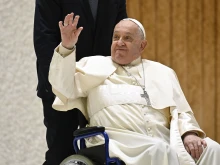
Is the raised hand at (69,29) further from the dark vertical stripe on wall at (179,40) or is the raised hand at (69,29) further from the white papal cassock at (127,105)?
the dark vertical stripe on wall at (179,40)

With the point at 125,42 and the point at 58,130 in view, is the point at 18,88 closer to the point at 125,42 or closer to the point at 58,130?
the point at 58,130

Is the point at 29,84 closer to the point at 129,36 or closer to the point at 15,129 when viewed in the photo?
the point at 15,129

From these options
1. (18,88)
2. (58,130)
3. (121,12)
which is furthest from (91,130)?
(18,88)

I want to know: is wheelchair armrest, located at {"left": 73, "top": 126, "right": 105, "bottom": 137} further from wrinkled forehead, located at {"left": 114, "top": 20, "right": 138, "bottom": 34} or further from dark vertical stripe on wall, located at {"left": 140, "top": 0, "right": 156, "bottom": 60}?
dark vertical stripe on wall, located at {"left": 140, "top": 0, "right": 156, "bottom": 60}

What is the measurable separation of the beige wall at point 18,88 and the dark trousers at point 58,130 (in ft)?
3.40

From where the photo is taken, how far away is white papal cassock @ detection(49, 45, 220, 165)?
2475 millimetres

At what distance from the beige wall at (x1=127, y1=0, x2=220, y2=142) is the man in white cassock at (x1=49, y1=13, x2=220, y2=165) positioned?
4.34 feet

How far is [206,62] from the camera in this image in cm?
434

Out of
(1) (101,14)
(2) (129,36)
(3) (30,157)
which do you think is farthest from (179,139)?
(3) (30,157)

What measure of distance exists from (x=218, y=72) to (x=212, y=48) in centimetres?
21

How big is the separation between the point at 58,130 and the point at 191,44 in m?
1.77

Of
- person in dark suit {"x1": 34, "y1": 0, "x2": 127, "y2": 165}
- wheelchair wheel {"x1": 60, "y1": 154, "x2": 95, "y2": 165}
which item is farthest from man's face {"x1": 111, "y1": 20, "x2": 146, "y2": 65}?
wheelchair wheel {"x1": 60, "y1": 154, "x2": 95, "y2": 165}

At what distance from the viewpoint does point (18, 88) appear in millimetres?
4039

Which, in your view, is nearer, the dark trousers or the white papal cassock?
the white papal cassock
